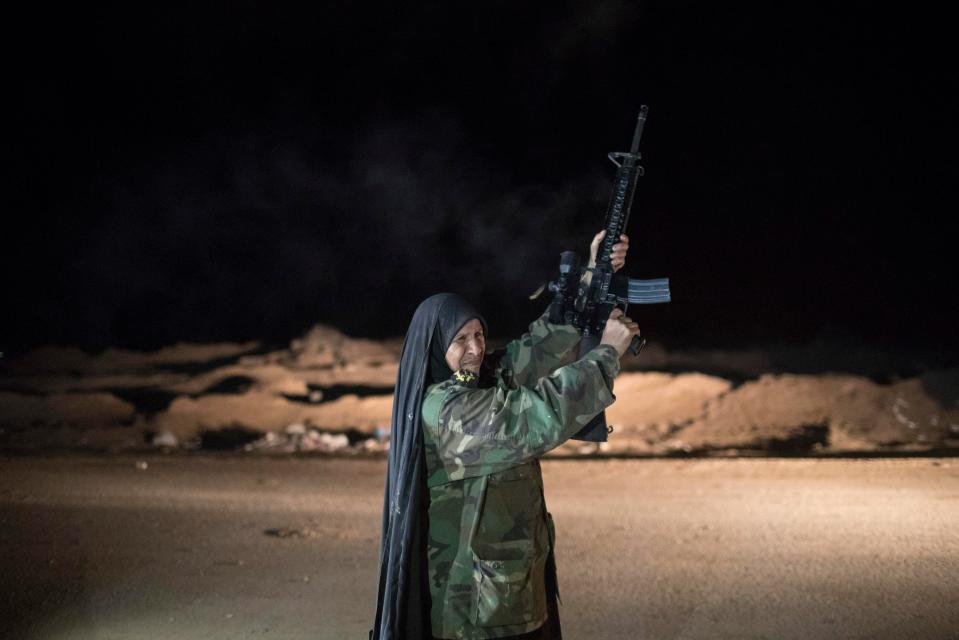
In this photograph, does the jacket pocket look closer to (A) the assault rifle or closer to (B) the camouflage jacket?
(B) the camouflage jacket

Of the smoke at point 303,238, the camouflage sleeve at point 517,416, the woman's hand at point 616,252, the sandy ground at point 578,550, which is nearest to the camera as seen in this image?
the camouflage sleeve at point 517,416

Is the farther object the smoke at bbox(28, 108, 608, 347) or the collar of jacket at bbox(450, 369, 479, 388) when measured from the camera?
the smoke at bbox(28, 108, 608, 347)

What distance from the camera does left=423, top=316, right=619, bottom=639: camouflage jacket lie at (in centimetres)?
259

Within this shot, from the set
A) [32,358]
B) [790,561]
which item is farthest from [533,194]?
[790,561]

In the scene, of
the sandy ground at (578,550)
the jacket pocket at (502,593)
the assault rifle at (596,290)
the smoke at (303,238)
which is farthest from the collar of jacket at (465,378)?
the smoke at (303,238)

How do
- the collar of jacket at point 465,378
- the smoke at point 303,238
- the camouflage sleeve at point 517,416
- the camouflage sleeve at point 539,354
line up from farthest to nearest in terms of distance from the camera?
the smoke at point 303,238, the camouflage sleeve at point 539,354, the collar of jacket at point 465,378, the camouflage sleeve at point 517,416

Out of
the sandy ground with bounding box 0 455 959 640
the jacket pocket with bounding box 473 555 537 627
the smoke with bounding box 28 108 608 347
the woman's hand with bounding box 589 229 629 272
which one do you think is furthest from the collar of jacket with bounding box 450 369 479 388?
the smoke with bounding box 28 108 608 347

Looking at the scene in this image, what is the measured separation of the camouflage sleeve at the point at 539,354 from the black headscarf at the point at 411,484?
21.0 inches

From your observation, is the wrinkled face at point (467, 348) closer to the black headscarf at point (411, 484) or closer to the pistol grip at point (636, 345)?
the black headscarf at point (411, 484)

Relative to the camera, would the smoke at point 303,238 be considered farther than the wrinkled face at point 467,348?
Yes

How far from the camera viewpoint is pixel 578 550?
684 cm

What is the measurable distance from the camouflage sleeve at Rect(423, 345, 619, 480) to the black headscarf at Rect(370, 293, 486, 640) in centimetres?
11

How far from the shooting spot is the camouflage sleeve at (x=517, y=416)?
2566 mm

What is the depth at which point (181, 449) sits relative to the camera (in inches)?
485
